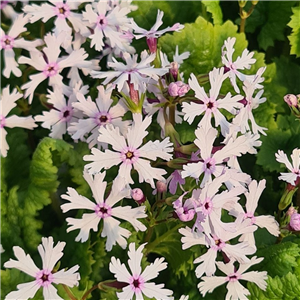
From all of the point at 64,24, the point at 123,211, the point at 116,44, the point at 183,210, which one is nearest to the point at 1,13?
the point at 64,24

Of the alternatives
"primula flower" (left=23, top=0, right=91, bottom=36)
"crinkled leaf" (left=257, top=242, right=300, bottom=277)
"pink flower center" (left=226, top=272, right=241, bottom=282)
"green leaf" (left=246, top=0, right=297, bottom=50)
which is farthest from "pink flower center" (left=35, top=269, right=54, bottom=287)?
"green leaf" (left=246, top=0, right=297, bottom=50)

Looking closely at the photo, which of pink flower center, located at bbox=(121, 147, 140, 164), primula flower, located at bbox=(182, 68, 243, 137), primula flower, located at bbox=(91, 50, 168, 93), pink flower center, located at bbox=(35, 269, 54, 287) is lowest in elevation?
pink flower center, located at bbox=(35, 269, 54, 287)

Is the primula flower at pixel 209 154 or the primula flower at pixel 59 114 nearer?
the primula flower at pixel 209 154

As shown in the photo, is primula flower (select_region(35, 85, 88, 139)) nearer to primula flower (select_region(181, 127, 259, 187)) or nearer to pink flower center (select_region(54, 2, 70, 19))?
pink flower center (select_region(54, 2, 70, 19))

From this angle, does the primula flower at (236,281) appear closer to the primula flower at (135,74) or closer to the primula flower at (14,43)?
the primula flower at (135,74)

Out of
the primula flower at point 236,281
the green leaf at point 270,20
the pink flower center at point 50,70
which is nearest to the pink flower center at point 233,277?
the primula flower at point 236,281

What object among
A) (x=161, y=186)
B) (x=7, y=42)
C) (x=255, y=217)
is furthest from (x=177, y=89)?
(x=7, y=42)
